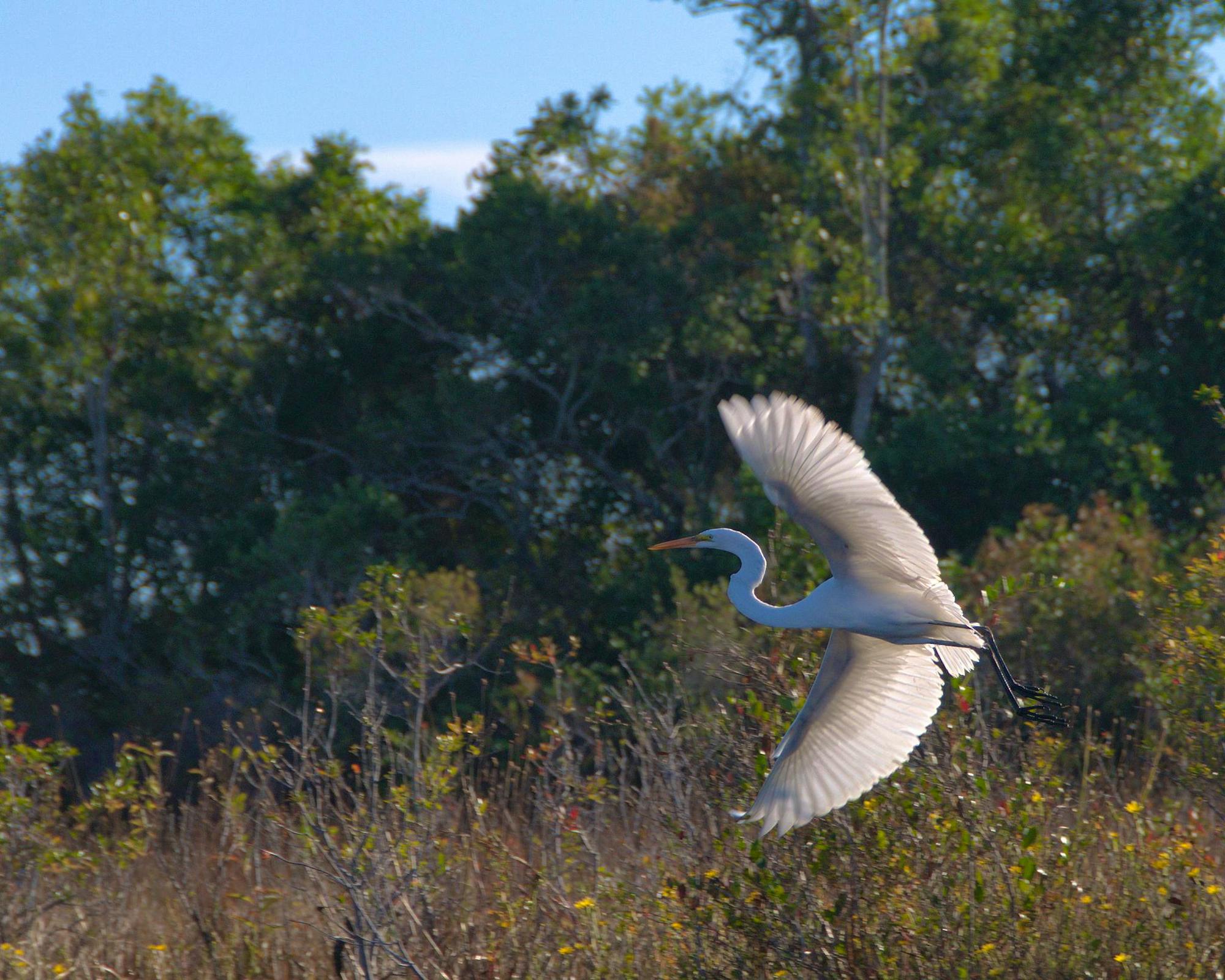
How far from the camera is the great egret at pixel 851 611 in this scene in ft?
15.0

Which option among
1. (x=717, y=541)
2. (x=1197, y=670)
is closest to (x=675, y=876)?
(x=717, y=541)

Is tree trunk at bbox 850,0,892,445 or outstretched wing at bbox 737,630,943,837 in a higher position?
tree trunk at bbox 850,0,892,445

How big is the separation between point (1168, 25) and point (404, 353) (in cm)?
782

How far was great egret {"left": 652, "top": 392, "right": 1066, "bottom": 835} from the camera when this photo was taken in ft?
15.0

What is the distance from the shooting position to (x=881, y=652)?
16.8ft

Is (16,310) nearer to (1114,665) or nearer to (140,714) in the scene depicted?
(140,714)

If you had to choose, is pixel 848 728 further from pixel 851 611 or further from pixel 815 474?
pixel 815 474

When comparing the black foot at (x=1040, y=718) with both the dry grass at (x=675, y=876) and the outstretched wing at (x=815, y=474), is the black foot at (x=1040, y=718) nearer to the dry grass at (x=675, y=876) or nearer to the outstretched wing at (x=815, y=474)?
the dry grass at (x=675, y=876)

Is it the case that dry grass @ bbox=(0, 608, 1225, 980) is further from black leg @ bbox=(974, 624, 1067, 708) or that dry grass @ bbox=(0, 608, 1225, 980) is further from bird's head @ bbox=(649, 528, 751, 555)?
bird's head @ bbox=(649, 528, 751, 555)

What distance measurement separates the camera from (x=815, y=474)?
4668 mm

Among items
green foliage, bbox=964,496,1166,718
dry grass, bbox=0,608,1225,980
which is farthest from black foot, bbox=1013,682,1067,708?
green foliage, bbox=964,496,1166,718

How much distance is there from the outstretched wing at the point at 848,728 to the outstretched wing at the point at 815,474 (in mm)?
305

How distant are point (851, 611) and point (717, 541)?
0.62 metres

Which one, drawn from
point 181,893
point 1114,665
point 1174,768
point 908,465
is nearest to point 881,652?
point 1174,768
